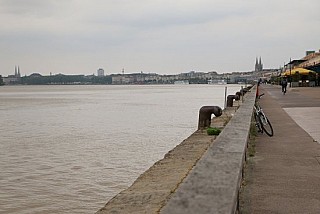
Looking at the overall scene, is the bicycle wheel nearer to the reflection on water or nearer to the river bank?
the river bank

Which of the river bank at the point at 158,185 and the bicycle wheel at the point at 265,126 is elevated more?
the bicycle wheel at the point at 265,126

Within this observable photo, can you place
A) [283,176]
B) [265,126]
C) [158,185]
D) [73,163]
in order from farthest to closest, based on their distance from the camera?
[73,163], [265,126], [158,185], [283,176]

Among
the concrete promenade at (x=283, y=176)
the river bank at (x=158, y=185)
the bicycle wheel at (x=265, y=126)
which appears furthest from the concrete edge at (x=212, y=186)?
the bicycle wheel at (x=265, y=126)

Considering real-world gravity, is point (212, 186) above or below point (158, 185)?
above

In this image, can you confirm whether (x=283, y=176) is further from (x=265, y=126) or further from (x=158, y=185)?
(x=265, y=126)

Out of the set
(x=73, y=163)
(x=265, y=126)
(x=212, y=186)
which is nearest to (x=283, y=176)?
(x=212, y=186)

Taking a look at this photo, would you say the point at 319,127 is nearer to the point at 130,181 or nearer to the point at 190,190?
the point at 130,181

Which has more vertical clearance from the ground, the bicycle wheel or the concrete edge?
the concrete edge

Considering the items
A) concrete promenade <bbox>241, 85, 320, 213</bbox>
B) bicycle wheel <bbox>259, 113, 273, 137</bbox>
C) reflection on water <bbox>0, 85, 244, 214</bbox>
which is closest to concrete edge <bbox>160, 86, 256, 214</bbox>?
concrete promenade <bbox>241, 85, 320, 213</bbox>

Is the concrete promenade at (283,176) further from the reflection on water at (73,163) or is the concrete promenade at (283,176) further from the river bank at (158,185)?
the reflection on water at (73,163)

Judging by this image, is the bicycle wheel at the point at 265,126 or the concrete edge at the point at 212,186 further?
the bicycle wheel at the point at 265,126

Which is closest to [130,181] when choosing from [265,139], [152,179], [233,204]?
[152,179]

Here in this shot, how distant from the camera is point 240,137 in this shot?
25.1 feet

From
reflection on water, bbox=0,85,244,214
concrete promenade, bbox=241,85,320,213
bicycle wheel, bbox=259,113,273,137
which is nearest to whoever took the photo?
concrete promenade, bbox=241,85,320,213
